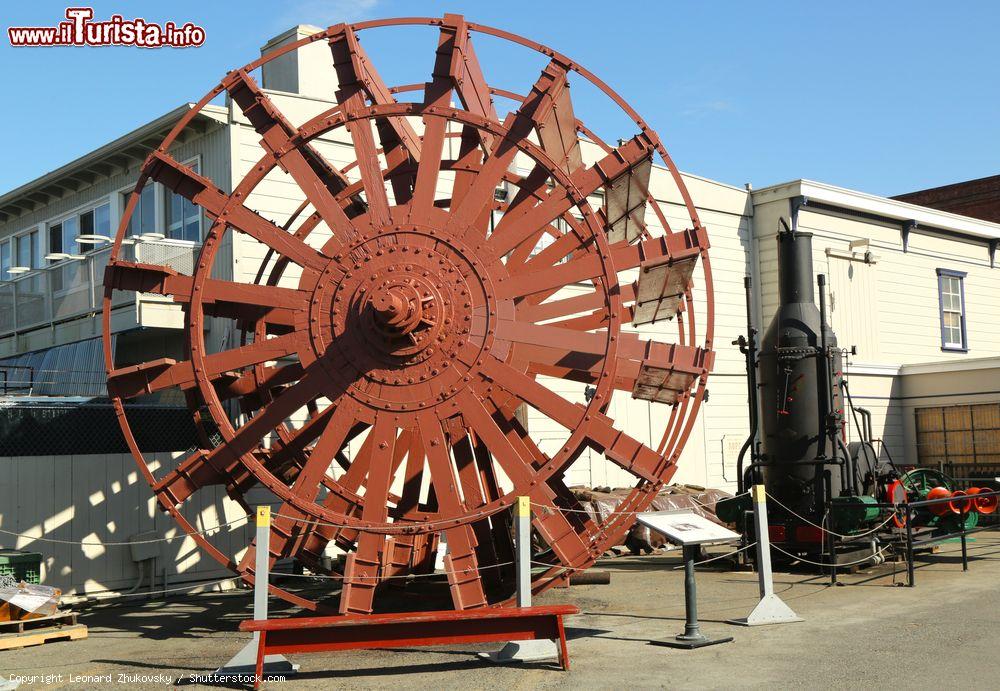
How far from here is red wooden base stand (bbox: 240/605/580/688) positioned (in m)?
8.54

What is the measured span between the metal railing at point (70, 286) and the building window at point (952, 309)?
18.4 m

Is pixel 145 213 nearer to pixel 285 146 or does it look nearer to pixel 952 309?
pixel 285 146

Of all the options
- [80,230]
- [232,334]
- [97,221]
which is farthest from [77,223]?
[232,334]

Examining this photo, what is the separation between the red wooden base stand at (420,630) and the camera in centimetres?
854

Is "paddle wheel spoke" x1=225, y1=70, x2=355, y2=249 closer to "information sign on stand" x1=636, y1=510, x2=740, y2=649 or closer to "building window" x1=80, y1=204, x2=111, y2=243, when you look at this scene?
"information sign on stand" x1=636, y1=510, x2=740, y2=649

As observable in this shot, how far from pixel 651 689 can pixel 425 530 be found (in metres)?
3.03

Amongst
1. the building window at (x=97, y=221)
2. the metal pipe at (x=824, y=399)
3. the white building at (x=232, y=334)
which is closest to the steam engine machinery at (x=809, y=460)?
the metal pipe at (x=824, y=399)

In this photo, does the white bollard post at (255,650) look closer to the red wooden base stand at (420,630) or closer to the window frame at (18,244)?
the red wooden base stand at (420,630)

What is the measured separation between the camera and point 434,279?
10.7m

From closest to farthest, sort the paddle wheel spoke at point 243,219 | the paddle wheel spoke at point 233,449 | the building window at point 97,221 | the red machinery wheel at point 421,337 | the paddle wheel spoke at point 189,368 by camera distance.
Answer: the red machinery wheel at point 421,337
the paddle wheel spoke at point 233,449
the paddle wheel spoke at point 189,368
the paddle wheel spoke at point 243,219
the building window at point 97,221

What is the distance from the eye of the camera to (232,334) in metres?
14.2

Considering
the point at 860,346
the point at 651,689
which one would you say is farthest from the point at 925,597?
the point at 860,346

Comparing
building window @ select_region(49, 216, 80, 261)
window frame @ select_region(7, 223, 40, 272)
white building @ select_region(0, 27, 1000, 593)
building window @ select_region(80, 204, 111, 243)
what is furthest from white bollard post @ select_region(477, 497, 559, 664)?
window frame @ select_region(7, 223, 40, 272)

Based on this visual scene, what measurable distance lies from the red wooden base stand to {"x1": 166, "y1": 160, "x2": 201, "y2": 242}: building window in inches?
322
